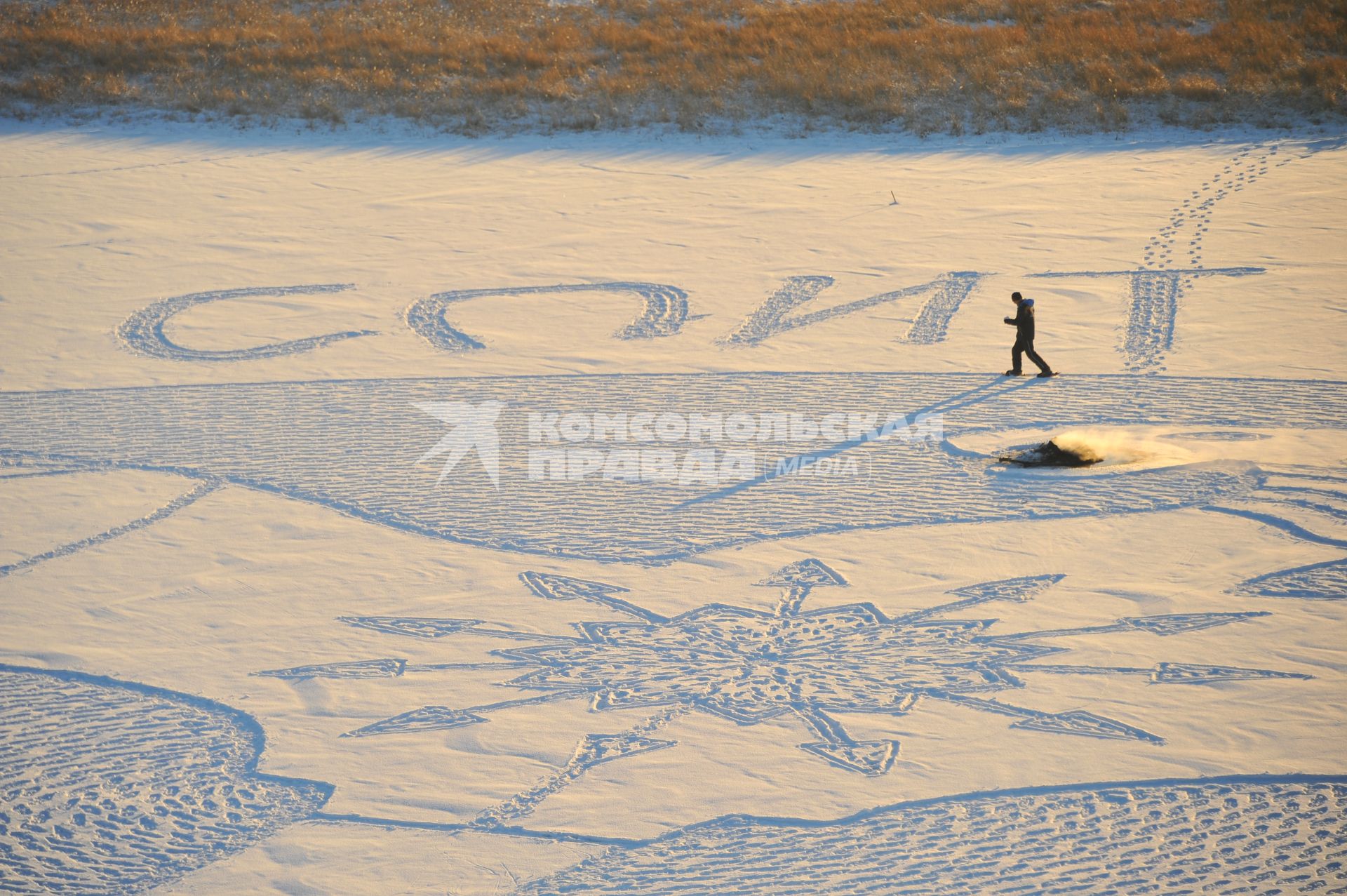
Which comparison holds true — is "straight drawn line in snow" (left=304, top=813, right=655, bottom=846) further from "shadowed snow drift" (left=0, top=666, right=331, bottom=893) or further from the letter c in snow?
the letter c in snow

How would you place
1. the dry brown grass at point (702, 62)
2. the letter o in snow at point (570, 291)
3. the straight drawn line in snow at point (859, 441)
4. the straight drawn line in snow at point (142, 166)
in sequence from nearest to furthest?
the straight drawn line in snow at point (859, 441), the letter o in snow at point (570, 291), the straight drawn line in snow at point (142, 166), the dry brown grass at point (702, 62)

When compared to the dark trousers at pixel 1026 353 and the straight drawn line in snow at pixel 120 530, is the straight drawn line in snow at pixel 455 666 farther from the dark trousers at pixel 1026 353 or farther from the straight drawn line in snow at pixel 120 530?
the dark trousers at pixel 1026 353

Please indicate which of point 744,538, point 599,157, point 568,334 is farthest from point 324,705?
point 599,157

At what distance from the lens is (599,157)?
16.8 m

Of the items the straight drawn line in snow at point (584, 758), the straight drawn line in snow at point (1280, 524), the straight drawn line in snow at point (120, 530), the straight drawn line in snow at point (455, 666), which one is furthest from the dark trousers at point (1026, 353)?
the straight drawn line in snow at point (120, 530)

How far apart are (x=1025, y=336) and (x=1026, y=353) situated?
185 mm

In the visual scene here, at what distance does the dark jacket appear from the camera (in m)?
10.6

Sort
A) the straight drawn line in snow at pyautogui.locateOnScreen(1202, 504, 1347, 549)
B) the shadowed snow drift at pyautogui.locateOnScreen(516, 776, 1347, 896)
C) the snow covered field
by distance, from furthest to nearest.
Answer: the straight drawn line in snow at pyautogui.locateOnScreen(1202, 504, 1347, 549), the snow covered field, the shadowed snow drift at pyautogui.locateOnScreen(516, 776, 1347, 896)

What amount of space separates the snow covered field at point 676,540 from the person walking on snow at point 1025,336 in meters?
0.28

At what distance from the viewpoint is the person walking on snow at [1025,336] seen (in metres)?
10.6

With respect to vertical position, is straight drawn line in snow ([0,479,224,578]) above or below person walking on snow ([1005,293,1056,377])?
below

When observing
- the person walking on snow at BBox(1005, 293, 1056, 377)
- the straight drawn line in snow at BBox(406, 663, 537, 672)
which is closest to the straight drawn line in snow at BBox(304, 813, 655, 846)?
the straight drawn line in snow at BBox(406, 663, 537, 672)

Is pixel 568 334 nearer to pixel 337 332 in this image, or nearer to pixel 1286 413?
pixel 337 332

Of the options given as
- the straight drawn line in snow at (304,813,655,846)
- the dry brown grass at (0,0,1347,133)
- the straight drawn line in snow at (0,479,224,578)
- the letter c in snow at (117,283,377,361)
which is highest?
the dry brown grass at (0,0,1347,133)
